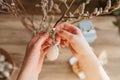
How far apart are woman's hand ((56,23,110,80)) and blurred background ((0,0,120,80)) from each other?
0.43 metres

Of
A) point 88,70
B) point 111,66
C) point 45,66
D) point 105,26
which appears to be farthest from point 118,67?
Result: point 88,70

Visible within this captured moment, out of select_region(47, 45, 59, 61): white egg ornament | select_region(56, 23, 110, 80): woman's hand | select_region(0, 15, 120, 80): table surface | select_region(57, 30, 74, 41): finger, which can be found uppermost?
select_region(57, 30, 74, 41): finger

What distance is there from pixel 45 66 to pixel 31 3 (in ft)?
2.68

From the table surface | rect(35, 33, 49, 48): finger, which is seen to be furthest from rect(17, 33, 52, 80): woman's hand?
the table surface

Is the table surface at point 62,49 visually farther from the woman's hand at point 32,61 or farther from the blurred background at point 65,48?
the woman's hand at point 32,61

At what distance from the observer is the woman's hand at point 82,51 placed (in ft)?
2.75

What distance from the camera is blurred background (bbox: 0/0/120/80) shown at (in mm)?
1479

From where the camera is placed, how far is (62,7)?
212 cm

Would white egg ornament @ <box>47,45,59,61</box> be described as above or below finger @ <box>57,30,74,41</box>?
below

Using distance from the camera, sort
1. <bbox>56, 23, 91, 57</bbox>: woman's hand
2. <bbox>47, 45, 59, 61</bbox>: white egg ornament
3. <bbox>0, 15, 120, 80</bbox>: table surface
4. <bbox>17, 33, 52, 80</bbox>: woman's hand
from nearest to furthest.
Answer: <bbox>17, 33, 52, 80</bbox>: woman's hand → <bbox>56, 23, 91, 57</bbox>: woman's hand → <bbox>47, 45, 59, 61</bbox>: white egg ornament → <bbox>0, 15, 120, 80</bbox>: table surface

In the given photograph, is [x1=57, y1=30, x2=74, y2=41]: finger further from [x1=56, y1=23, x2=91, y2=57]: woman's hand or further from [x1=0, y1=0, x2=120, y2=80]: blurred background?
[x1=0, y1=0, x2=120, y2=80]: blurred background

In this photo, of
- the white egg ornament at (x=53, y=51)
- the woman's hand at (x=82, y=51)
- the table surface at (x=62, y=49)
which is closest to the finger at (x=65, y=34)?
the woman's hand at (x=82, y=51)

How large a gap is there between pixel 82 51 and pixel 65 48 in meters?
0.65

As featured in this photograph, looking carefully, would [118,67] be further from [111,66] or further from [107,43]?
[107,43]
